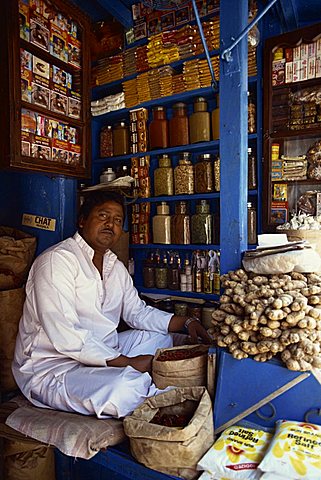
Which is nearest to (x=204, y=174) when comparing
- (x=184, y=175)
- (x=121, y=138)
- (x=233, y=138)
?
(x=184, y=175)

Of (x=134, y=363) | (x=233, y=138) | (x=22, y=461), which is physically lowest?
(x=22, y=461)

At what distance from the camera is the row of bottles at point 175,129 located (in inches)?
104

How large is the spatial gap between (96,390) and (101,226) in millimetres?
794

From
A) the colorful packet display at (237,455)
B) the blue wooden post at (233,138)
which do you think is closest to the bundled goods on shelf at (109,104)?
the blue wooden post at (233,138)

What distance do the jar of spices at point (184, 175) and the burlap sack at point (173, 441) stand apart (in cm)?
170

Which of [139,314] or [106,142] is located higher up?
[106,142]

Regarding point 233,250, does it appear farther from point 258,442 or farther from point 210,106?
point 210,106

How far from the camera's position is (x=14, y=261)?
2191mm

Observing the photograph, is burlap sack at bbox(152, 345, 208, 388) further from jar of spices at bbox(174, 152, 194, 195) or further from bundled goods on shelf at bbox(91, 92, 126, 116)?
bundled goods on shelf at bbox(91, 92, 126, 116)

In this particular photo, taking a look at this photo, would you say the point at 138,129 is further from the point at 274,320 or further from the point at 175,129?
the point at 274,320

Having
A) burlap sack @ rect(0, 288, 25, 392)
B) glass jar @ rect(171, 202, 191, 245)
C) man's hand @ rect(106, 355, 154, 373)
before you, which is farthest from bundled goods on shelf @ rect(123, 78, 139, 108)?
man's hand @ rect(106, 355, 154, 373)

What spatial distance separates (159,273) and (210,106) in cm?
130

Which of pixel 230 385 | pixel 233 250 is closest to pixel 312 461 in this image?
pixel 230 385

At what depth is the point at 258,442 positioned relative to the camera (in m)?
1.15
